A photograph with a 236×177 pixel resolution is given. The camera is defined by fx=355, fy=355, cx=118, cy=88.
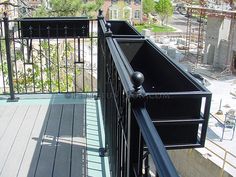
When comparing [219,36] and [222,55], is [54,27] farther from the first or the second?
[219,36]

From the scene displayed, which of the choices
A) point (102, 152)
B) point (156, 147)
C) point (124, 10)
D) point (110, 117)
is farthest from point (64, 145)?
point (124, 10)

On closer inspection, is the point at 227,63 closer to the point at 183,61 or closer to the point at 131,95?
the point at 183,61

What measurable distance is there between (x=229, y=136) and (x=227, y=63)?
13278 mm

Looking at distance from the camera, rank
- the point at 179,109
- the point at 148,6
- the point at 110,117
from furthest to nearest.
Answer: the point at 148,6
the point at 110,117
the point at 179,109

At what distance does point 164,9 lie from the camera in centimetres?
4419

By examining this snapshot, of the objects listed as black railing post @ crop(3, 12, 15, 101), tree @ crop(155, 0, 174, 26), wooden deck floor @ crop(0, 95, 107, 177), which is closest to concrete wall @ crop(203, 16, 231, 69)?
Answer: tree @ crop(155, 0, 174, 26)

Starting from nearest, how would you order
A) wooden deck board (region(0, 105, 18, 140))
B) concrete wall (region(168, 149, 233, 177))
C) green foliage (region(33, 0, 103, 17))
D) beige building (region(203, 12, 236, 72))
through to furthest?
wooden deck board (region(0, 105, 18, 140))
concrete wall (region(168, 149, 233, 177))
green foliage (region(33, 0, 103, 17))
beige building (region(203, 12, 236, 72))

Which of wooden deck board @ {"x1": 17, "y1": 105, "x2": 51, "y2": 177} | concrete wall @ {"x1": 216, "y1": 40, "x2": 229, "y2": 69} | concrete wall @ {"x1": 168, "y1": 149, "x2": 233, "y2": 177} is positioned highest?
wooden deck board @ {"x1": 17, "y1": 105, "x2": 51, "y2": 177}

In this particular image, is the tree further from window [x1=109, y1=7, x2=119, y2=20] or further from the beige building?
the beige building

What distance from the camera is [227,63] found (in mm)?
25422

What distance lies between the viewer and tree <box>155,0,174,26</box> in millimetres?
43500

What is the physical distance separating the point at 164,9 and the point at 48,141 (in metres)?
42.5

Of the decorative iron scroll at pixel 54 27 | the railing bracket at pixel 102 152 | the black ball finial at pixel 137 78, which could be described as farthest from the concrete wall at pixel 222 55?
the black ball finial at pixel 137 78

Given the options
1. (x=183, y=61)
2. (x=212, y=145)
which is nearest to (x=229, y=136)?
(x=212, y=145)
